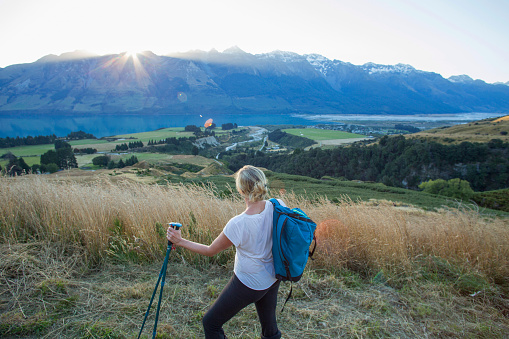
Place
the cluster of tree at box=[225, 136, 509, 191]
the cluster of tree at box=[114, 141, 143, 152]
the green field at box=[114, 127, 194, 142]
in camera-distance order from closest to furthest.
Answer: the cluster of tree at box=[225, 136, 509, 191] < the cluster of tree at box=[114, 141, 143, 152] < the green field at box=[114, 127, 194, 142]

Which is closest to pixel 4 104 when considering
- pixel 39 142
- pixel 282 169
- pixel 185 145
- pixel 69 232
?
pixel 39 142

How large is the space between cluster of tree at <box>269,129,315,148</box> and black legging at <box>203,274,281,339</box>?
93142 mm

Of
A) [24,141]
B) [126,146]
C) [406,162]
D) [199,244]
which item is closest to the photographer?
[199,244]

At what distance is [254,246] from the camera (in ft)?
6.68

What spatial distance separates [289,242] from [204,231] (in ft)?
9.08

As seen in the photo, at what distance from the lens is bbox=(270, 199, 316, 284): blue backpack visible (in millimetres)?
1969

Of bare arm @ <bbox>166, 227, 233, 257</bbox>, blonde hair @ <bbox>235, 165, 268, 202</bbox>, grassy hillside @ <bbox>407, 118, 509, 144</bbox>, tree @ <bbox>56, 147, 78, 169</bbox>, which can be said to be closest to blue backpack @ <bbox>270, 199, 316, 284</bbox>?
blonde hair @ <bbox>235, 165, 268, 202</bbox>

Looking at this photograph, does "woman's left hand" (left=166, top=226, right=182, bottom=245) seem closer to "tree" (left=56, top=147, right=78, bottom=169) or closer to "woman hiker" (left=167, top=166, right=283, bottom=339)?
"woman hiker" (left=167, top=166, right=283, bottom=339)

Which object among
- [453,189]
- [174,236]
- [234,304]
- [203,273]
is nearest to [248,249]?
[234,304]

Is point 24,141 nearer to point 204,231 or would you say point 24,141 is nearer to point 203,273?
point 204,231

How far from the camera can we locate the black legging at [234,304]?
6.75ft

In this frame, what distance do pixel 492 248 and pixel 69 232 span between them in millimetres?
6899

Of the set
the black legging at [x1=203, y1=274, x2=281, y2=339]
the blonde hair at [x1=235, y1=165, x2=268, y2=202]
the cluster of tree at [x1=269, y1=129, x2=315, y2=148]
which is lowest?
the cluster of tree at [x1=269, y1=129, x2=315, y2=148]

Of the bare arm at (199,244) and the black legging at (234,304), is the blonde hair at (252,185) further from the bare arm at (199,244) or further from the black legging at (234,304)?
the black legging at (234,304)
